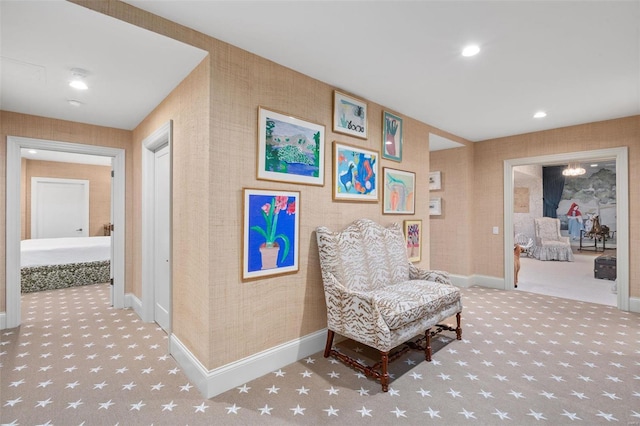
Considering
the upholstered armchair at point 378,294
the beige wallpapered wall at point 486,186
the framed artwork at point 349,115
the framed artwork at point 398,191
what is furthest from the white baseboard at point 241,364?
the beige wallpapered wall at point 486,186

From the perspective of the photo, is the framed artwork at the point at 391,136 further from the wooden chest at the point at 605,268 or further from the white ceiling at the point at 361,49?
the wooden chest at the point at 605,268

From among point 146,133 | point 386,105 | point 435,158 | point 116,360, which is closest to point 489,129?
point 435,158

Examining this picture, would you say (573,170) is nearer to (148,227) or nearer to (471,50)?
(471,50)

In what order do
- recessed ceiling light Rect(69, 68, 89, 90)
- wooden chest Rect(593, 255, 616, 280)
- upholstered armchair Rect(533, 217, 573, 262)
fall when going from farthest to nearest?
1. upholstered armchair Rect(533, 217, 573, 262)
2. wooden chest Rect(593, 255, 616, 280)
3. recessed ceiling light Rect(69, 68, 89, 90)

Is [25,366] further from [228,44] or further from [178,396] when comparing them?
[228,44]

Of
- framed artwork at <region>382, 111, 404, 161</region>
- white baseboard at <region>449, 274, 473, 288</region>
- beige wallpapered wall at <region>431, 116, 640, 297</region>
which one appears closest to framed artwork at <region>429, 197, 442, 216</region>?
beige wallpapered wall at <region>431, 116, 640, 297</region>

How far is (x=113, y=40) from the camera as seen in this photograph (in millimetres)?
2053

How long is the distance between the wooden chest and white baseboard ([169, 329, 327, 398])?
6449mm

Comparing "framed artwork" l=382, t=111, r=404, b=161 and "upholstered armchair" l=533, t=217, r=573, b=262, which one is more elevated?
"framed artwork" l=382, t=111, r=404, b=161

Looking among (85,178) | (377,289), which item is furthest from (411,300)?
(85,178)

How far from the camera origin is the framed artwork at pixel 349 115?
3055 mm

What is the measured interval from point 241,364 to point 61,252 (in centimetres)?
462

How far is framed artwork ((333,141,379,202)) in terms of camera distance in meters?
3.05

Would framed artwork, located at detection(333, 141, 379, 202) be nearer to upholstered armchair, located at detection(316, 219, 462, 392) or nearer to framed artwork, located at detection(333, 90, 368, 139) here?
framed artwork, located at detection(333, 90, 368, 139)
